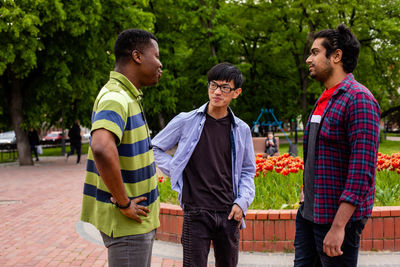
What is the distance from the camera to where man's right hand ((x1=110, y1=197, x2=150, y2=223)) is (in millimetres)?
2062

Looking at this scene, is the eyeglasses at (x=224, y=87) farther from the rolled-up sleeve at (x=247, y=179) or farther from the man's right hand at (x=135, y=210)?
the man's right hand at (x=135, y=210)

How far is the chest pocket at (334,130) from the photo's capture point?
2.17 metres

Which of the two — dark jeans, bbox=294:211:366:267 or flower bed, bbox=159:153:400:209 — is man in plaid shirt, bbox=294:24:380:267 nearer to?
dark jeans, bbox=294:211:366:267

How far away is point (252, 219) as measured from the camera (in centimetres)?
486

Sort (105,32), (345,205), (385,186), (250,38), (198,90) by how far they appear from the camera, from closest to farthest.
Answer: (345,205), (385,186), (105,32), (198,90), (250,38)

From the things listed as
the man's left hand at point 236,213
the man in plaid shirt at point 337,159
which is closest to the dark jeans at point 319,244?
the man in plaid shirt at point 337,159

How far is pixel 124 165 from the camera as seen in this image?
2.09m

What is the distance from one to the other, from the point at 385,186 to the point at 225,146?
4.07 metres

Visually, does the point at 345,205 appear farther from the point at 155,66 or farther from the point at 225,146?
the point at 155,66

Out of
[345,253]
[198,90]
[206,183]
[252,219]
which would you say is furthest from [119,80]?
[198,90]

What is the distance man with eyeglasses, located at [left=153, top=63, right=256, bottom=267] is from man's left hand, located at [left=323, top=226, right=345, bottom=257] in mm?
804

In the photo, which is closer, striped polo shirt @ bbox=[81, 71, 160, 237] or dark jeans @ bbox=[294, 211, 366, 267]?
striped polo shirt @ bbox=[81, 71, 160, 237]

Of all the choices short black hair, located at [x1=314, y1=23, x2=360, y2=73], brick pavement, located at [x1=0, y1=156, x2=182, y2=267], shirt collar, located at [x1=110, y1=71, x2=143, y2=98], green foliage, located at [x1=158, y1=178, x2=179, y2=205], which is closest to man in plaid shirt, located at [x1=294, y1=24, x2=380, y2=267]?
short black hair, located at [x1=314, y1=23, x2=360, y2=73]

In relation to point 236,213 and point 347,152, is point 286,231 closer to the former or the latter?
point 236,213
